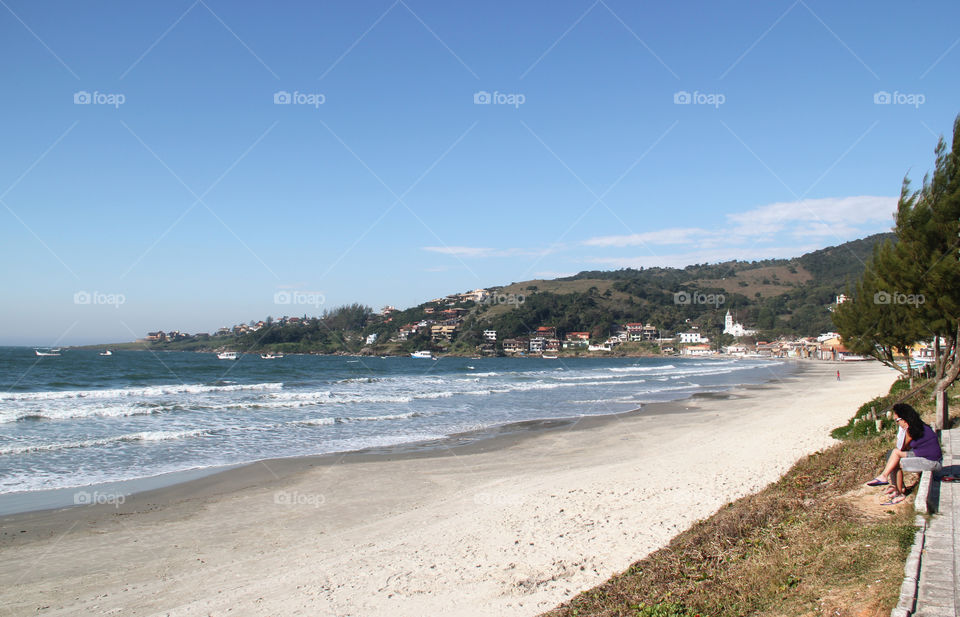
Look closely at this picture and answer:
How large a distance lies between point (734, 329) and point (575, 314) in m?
38.9

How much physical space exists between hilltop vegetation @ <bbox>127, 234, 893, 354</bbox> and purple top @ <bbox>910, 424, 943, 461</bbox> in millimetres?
114438

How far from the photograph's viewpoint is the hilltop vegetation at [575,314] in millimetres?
126538

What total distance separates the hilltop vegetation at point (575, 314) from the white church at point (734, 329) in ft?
9.97

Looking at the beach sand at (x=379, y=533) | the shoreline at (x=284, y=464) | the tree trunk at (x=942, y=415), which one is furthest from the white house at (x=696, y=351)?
the tree trunk at (x=942, y=415)

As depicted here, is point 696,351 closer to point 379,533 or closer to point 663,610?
point 379,533

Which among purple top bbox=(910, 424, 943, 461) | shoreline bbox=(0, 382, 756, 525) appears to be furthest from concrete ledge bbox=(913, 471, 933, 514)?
shoreline bbox=(0, 382, 756, 525)

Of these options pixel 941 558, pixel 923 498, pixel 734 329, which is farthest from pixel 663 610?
pixel 734 329

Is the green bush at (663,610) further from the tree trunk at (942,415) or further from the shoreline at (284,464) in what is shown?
the tree trunk at (942,415)

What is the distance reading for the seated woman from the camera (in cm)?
658

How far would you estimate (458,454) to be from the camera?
1524 centimetres

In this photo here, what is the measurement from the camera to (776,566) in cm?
511

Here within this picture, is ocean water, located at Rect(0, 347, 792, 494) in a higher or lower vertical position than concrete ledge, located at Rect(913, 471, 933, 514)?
lower

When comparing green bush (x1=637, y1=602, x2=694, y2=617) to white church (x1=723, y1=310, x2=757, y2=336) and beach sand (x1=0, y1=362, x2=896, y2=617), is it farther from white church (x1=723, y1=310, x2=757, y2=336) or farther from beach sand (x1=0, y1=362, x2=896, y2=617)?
white church (x1=723, y1=310, x2=757, y2=336)

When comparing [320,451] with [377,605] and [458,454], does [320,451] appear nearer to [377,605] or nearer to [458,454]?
[458,454]
